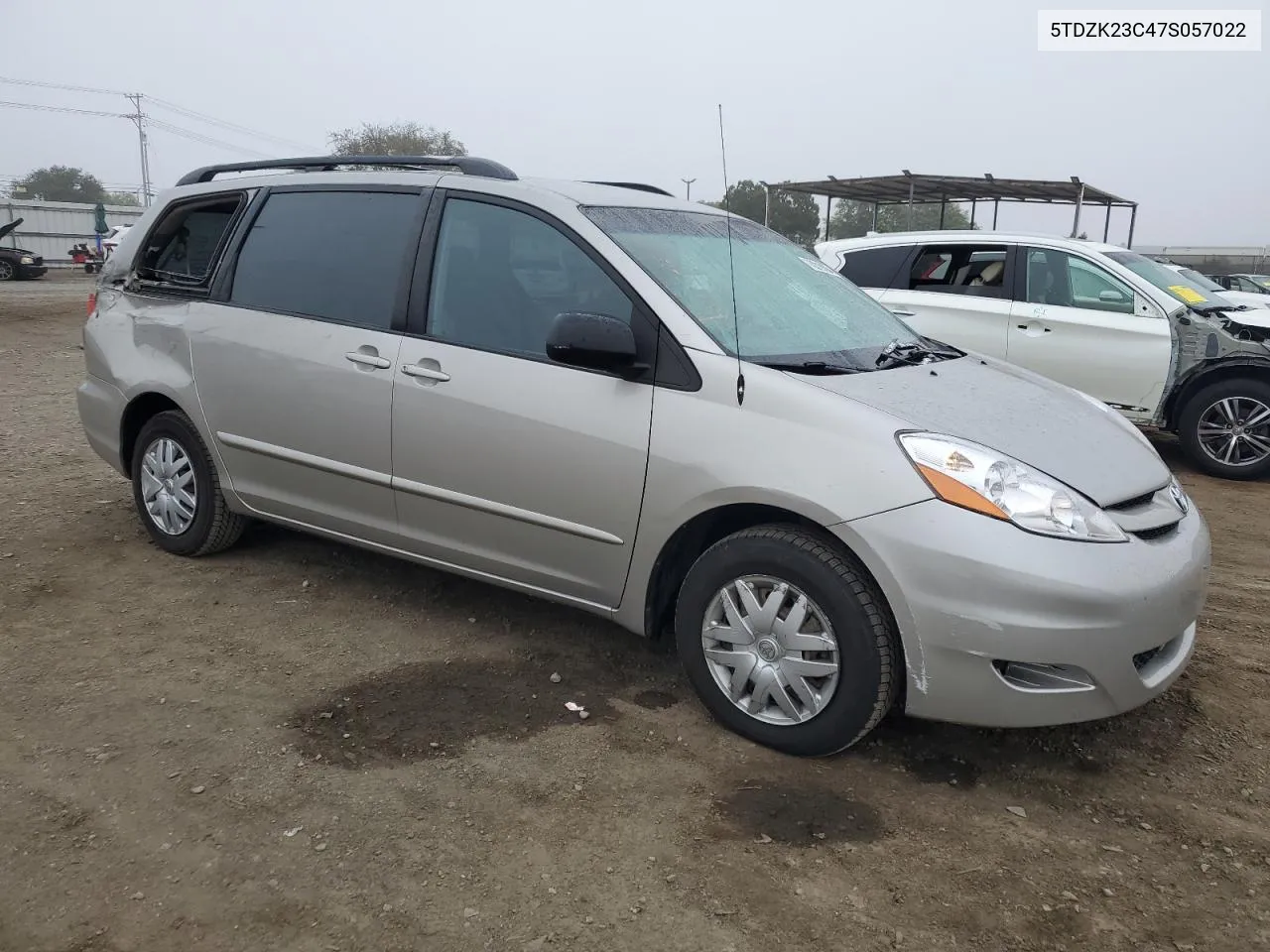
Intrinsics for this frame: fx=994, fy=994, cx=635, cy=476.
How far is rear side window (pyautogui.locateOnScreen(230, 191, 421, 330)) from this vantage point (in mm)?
3951

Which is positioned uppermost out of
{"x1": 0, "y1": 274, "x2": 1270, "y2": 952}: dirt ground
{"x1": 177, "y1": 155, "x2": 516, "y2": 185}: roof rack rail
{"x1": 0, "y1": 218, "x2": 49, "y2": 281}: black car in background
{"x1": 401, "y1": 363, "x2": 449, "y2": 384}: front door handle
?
{"x1": 177, "y1": 155, "x2": 516, "y2": 185}: roof rack rail

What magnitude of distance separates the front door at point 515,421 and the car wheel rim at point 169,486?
1450 millimetres

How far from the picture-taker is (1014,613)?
2730mm

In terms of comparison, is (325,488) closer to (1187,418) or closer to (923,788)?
(923,788)

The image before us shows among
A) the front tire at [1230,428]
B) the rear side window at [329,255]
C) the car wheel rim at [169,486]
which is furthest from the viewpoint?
the front tire at [1230,428]

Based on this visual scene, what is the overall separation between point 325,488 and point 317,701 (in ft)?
3.28

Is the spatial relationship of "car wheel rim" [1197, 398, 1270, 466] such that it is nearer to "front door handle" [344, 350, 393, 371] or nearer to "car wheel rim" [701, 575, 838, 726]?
"car wheel rim" [701, 575, 838, 726]

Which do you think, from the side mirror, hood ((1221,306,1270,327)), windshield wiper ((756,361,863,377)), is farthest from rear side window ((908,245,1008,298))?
the side mirror

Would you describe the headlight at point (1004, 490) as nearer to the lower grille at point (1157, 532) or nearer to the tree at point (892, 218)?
the lower grille at point (1157, 532)

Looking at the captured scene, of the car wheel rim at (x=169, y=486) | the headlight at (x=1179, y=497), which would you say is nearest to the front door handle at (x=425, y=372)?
the car wheel rim at (x=169, y=486)

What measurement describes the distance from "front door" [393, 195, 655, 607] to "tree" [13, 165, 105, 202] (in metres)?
87.4

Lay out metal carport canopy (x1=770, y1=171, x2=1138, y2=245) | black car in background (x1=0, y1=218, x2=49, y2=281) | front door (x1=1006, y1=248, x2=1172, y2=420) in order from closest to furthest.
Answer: front door (x1=1006, y1=248, x2=1172, y2=420)
metal carport canopy (x1=770, y1=171, x2=1138, y2=245)
black car in background (x1=0, y1=218, x2=49, y2=281)

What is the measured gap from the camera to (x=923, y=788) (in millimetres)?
2988

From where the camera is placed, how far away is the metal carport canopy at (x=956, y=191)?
51.2 feet
